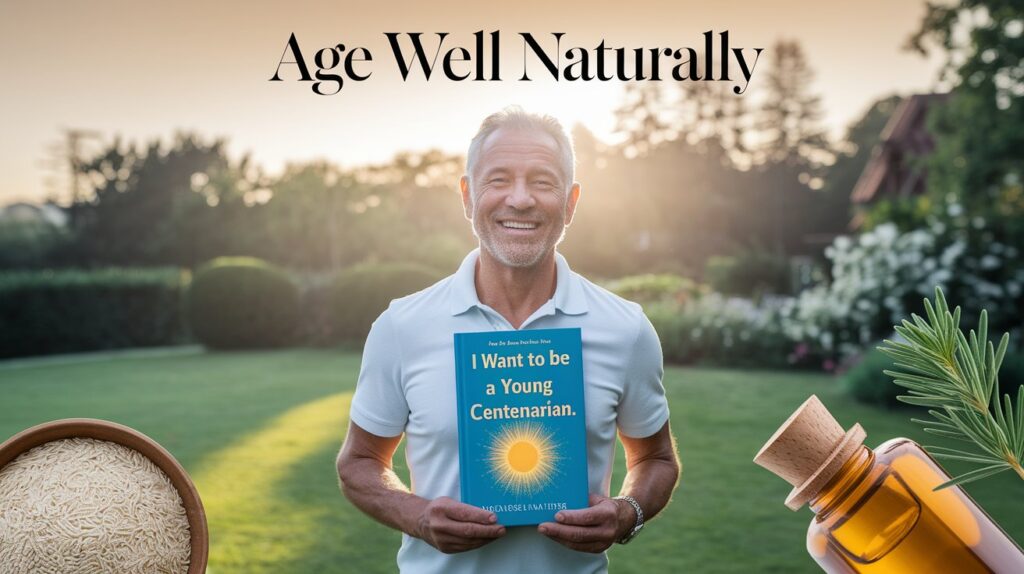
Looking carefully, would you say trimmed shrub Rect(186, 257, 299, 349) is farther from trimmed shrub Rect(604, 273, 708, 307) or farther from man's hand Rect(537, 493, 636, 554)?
man's hand Rect(537, 493, 636, 554)

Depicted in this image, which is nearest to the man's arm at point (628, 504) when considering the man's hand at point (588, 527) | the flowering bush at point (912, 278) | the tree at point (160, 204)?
the man's hand at point (588, 527)

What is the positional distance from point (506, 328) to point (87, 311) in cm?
2282

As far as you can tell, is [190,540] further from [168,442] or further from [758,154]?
[758,154]

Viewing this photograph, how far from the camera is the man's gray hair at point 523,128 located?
231cm

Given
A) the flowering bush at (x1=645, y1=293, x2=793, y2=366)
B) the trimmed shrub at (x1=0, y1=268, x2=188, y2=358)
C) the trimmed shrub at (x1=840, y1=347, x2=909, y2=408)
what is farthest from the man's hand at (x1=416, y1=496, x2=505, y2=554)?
the trimmed shrub at (x1=0, y1=268, x2=188, y2=358)

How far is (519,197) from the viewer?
221 centimetres

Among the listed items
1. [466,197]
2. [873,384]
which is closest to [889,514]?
[466,197]

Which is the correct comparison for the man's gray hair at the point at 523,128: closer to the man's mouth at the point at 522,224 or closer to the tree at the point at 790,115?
the man's mouth at the point at 522,224

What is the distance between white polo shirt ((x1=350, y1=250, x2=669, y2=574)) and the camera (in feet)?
7.17

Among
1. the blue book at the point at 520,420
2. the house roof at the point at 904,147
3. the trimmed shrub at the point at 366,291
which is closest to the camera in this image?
the blue book at the point at 520,420

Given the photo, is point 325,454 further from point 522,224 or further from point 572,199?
point 522,224

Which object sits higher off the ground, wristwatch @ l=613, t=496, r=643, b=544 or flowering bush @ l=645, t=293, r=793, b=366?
wristwatch @ l=613, t=496, r=643, b=544

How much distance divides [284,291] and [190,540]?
A: 818 inches

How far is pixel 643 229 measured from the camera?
44.2 m
